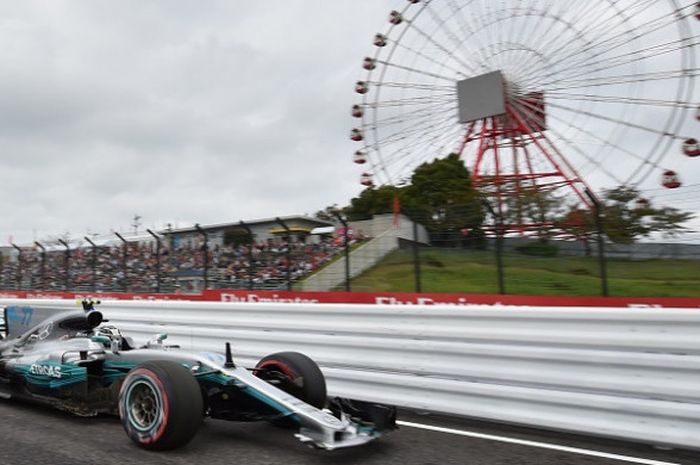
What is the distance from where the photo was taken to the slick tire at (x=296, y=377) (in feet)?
15.2

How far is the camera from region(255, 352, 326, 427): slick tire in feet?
15.2

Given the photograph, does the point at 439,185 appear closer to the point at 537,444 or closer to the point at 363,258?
the point at 363,258

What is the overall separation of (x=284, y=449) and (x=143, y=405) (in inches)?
41.3

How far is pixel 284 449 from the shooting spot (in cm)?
412

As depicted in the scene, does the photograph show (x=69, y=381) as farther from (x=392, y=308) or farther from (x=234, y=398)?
(x=392, y=308)

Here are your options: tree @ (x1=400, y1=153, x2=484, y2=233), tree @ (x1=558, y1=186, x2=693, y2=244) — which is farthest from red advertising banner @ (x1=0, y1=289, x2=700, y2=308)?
tree @ (x1=400, y1=153, x2=484, y2=233)

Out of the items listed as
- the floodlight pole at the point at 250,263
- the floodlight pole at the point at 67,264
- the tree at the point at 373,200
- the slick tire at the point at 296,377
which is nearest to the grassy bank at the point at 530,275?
the floodlight pole at the point at 250,263

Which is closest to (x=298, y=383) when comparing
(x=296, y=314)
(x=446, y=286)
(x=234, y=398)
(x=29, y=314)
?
(x=234, y=398)

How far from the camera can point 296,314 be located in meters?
6.32

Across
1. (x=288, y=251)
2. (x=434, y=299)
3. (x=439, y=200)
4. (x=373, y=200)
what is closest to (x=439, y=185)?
(x=439, y=200)

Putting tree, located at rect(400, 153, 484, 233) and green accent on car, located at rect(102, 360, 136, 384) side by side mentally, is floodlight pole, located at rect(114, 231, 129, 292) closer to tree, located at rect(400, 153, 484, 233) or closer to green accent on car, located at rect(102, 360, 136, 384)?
green accent on car, located at rect(102, 360, 136, 384)

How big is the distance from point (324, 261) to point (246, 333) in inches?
223

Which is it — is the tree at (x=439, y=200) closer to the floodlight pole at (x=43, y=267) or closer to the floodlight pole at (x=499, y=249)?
the floodlight pole at (x=499, y=249)

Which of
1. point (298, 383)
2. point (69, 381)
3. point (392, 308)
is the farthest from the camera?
point (392, 308)
